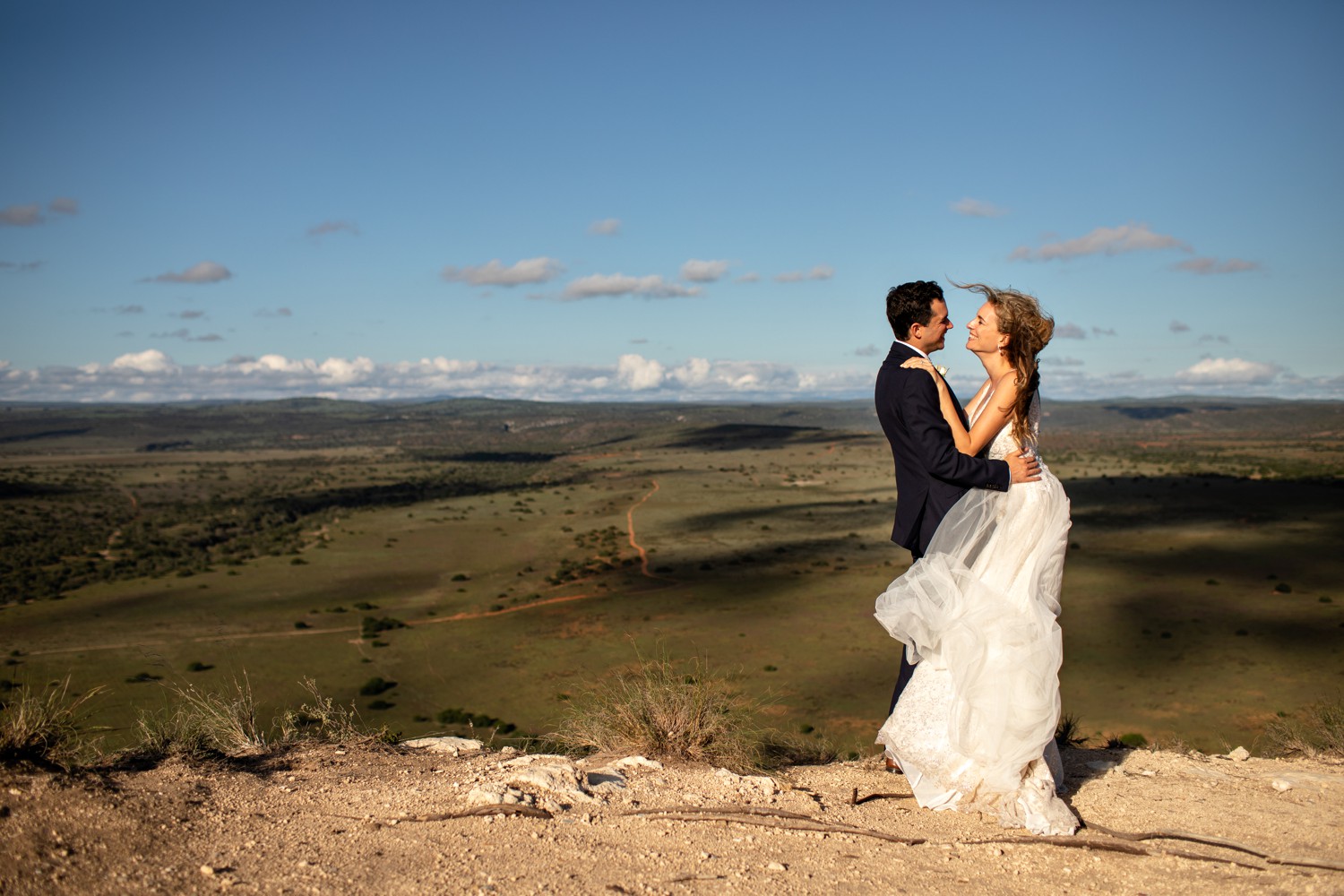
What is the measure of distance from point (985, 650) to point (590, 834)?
213 cm

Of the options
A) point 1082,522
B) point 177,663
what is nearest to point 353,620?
point 177,663

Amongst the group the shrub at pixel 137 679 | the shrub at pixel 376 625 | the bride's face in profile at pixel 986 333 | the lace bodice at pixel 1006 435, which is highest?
the bride's face in profile at pixel 986 333

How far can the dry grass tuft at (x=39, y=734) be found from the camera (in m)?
4.07

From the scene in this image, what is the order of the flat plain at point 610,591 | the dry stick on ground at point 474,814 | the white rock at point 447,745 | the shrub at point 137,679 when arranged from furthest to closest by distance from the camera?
the shrub at point 137,679
the flat plain at point 610,591
the white rock at point 447,745
the dry stick on ground at point 474,814

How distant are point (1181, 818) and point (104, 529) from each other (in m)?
69.3

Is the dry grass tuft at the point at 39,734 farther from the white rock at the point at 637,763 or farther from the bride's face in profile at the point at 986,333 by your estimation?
the bride's face in profile at the point at 986,333

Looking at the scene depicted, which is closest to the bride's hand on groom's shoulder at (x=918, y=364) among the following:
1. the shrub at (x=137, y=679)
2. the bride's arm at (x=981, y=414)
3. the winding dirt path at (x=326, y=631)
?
the bride's arm at (x=981, y=414)

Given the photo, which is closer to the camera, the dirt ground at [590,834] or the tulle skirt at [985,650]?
the dirt ground at [590,834]

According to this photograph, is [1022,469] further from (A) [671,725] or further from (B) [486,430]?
(B) [486,430]

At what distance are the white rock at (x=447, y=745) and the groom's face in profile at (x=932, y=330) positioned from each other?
3875mm

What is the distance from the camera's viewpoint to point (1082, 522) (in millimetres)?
50281

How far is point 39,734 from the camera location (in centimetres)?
423

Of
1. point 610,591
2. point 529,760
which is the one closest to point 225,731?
point 529,760

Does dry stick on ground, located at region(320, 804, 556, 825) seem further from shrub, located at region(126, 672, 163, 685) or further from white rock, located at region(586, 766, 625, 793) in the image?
shrub, located at region(126, 672, 163, 685)
